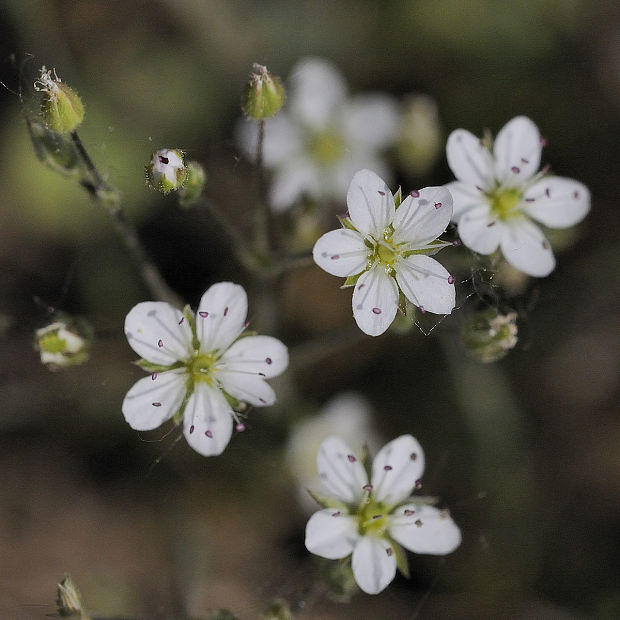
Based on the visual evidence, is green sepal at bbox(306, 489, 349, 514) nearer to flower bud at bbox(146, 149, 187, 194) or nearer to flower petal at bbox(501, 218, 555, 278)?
flower petal at bbox(501, 218, 555, 278)

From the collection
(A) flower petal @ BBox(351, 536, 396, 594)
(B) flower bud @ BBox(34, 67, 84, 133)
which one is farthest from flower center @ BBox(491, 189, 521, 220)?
(B) flower bud @ BBox(34, 67, 84, 133)

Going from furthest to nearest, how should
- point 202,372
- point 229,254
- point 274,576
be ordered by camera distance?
point 229,254
point 274,576
point 202,372

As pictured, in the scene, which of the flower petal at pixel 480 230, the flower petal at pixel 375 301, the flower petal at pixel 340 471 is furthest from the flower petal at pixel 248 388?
the flower petal at pixel 480 230

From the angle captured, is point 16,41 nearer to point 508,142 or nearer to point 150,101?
point 150,101

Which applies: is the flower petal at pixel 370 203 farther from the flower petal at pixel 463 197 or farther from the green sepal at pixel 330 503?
the green sepal at pixel 330 503

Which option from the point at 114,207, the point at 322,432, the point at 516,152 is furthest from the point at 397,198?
the point at 322,432

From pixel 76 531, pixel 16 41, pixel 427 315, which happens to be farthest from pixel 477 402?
pixel 16 41
